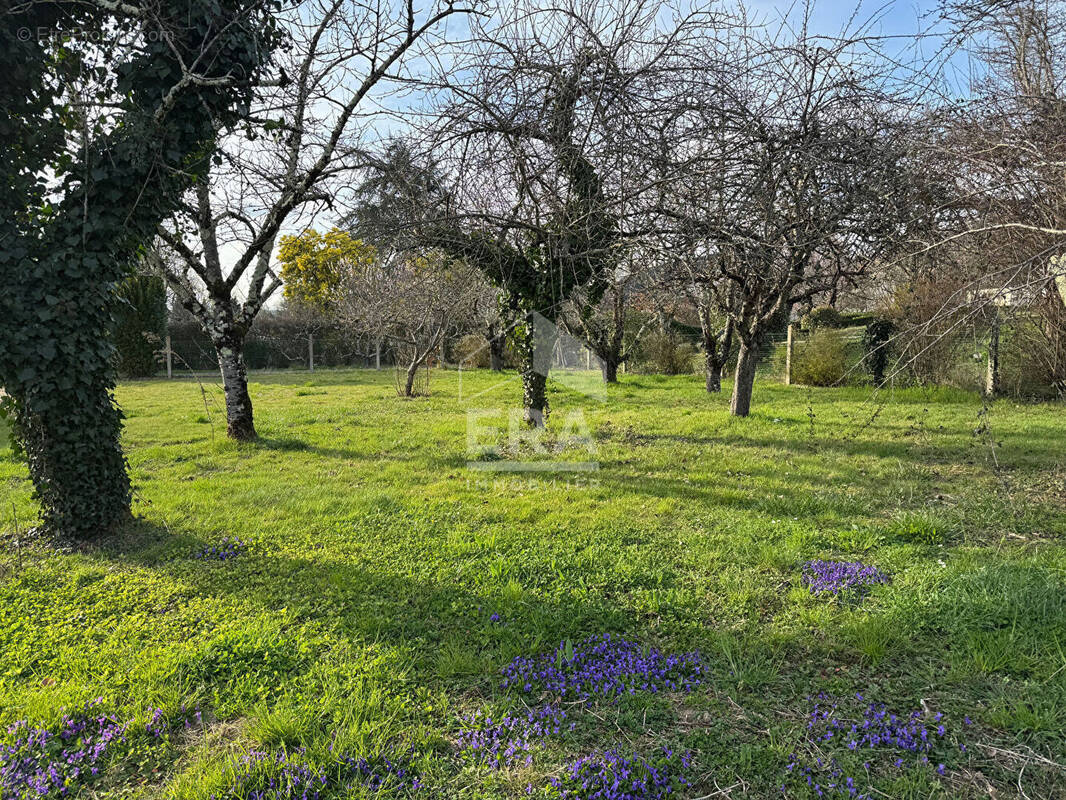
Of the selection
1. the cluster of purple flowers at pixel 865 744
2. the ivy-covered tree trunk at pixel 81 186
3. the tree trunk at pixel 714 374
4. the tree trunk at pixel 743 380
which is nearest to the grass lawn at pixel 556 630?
the cluster of purple flowers at pixel 865 744

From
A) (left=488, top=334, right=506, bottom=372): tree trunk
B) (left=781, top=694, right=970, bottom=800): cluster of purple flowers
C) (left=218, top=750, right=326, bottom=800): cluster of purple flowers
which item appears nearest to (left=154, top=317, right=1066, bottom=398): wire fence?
(left=488, top=334, right=506, bottom=372): tree trunk

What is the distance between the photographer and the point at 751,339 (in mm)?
9008

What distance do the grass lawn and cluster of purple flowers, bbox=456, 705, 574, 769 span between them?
0.01 metres

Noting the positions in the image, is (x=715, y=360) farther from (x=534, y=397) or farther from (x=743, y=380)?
(x=534, y=397)

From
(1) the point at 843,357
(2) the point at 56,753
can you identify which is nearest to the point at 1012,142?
(2) the point at 56,753

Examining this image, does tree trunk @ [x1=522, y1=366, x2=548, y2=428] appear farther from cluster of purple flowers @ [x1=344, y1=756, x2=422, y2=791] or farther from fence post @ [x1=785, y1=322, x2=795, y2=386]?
fence post @ [x1=785, y1=322, x2=795, y2=386]

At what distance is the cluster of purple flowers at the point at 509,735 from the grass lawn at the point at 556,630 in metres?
0.01

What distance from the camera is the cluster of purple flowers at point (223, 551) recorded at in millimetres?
4262

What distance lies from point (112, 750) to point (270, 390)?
50.5ft

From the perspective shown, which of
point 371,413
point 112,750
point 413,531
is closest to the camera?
point 112,750

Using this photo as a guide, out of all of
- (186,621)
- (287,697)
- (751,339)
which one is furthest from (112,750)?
(751,339)

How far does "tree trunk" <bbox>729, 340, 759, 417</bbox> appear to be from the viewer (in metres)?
9.38

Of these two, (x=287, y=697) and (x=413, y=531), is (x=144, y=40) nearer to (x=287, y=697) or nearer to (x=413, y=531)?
(x=413, y=531)

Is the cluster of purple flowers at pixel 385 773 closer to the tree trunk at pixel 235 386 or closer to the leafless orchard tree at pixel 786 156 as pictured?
the leafless orchard tree at pixel 786 156
